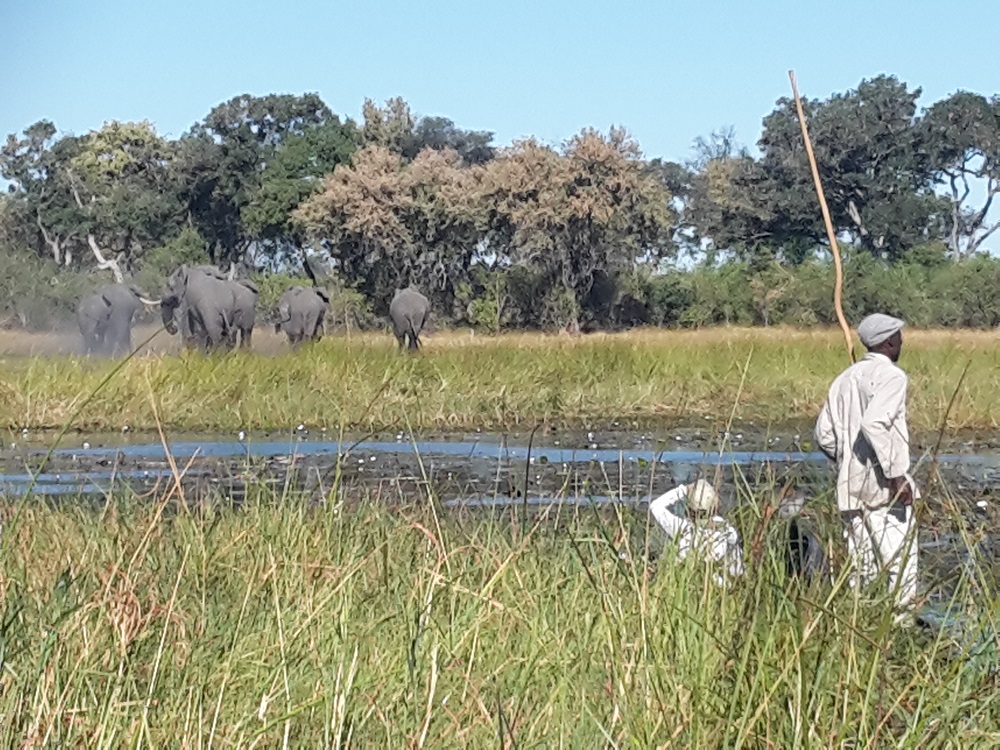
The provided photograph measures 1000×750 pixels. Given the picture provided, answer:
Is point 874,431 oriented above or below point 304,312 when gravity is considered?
above

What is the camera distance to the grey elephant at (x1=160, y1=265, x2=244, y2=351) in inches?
964

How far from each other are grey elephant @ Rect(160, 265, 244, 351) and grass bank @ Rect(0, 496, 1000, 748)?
65.3ft

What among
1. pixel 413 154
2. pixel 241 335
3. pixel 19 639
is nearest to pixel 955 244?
pixel 413 154

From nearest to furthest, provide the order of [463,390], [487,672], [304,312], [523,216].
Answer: [487,672], [463,390], [304,312], [523,216]

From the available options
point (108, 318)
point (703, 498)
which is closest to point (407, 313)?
point (108, 318)

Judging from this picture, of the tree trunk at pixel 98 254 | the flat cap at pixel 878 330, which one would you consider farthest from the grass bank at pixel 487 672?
the tree trunk at pixel 98 254

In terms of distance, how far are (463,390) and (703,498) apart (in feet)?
39.6

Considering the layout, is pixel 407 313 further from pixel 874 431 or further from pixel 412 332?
pixel 874 431

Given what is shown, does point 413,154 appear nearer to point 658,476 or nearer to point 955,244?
point 955,244

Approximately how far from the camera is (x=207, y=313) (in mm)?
24422

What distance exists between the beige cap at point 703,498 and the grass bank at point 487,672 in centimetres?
27

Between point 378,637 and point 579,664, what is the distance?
0.64 m

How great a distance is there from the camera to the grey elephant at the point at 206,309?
80.3ft

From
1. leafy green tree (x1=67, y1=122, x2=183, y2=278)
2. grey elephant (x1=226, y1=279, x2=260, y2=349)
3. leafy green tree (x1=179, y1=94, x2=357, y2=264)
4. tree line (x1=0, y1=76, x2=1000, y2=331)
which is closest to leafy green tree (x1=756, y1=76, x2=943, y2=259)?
tree line (x1=0, y1=76, x2=1000, y2=331)
